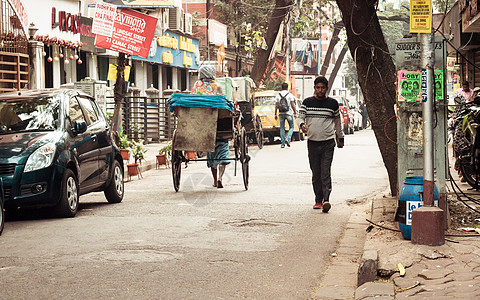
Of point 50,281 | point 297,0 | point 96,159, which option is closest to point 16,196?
point 96,159

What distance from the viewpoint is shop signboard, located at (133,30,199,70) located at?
35125 mm

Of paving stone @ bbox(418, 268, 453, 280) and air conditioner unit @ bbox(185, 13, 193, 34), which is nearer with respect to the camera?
paving stone @ bbox(418, 268, 453, 280)

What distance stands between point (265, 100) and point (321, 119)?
19556mm

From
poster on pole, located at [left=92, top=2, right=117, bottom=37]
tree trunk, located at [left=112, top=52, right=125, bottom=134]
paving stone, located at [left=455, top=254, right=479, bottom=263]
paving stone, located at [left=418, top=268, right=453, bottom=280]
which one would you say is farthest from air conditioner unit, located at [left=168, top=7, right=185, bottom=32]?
paving stone, located at [left=418, top=268, right=453, bottom=280]

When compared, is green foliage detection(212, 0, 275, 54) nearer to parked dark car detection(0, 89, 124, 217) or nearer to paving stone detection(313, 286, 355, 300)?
parked dark car detection(0, 89, 124, 217)

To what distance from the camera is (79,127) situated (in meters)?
11.2

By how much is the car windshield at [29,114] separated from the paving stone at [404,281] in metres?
6.08

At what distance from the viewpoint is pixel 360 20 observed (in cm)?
1029

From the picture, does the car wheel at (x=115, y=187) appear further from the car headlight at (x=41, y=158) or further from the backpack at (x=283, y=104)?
the backpack at (x=283, y=104)

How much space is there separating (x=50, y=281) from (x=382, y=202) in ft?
17.2

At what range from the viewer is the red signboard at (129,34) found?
18.6 metres

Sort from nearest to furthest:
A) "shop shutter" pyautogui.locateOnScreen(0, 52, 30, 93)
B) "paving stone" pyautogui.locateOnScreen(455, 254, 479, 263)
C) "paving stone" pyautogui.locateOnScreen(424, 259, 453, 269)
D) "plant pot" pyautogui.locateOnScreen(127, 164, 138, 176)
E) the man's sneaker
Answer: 1. "paving stone" pyautogui.locateOnScreen(424, 259, 453, 269)
2. "paving stone" pyautogui.locateOnScreen(455, 254, 479, 263)
3. the man's sneaker
4. "plant pot" pyautogui.locateOnScreen(127, 164, 138, 176)
5. "shop shutter" pyautogui.locateOnScreen(0, 52, 30, 93)

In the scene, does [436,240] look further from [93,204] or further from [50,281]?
[93,204]

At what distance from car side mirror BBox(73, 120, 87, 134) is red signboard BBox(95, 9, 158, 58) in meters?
7.58
